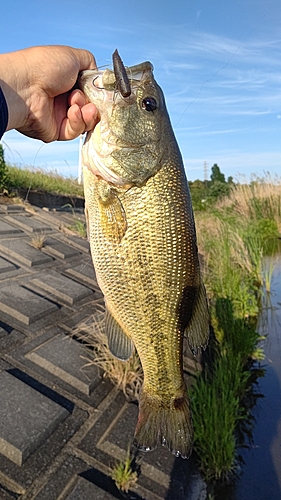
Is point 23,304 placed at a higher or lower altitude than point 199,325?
lower

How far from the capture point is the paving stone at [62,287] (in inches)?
184

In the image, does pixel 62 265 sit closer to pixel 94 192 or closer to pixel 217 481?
pixel 217 481

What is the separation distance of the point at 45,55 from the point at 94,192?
0.67 meters

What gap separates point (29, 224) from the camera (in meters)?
6.41

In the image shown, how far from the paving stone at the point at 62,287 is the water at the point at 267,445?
7.74 feet

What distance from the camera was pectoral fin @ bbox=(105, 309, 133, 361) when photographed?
1.97 meters

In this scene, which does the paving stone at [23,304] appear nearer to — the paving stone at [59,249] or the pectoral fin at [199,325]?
the paving stone at [59,249]

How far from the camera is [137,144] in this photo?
6.33 ft

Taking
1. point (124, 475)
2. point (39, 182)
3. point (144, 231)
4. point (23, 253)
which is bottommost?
point (124, 475)

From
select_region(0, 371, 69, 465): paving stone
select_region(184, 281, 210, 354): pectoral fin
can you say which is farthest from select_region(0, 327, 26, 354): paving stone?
select_region(184, 281, 210, 354): pectoral fin

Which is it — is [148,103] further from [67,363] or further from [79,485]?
[67,363]

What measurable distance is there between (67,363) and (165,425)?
1796mm

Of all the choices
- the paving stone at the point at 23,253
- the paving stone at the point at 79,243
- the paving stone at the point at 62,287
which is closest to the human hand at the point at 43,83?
the paving stone at the point at 62,287

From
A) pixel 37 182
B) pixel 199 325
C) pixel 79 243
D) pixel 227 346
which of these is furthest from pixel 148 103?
pixel 37 182
